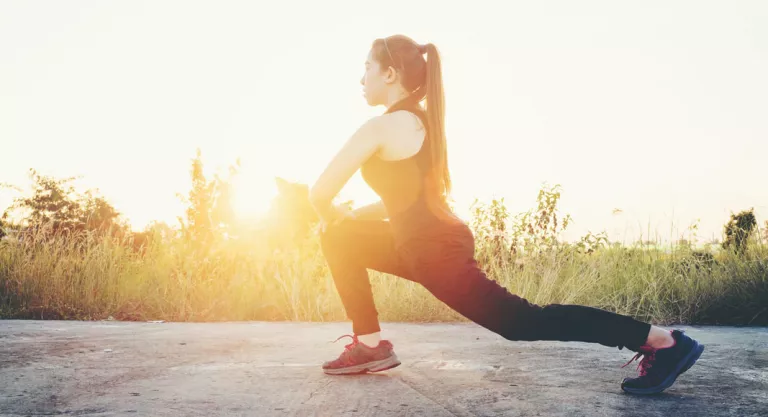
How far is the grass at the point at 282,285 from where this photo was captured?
5.55 metres

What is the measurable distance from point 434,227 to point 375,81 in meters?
0.60

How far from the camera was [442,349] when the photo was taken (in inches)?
133

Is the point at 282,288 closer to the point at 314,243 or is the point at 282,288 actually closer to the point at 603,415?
the point at 314,243

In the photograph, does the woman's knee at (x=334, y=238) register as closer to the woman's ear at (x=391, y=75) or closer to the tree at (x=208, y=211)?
the woman's ear at (x=391, y=75)

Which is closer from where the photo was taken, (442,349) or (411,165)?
(411,165)

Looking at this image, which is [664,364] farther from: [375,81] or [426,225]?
[375,81]

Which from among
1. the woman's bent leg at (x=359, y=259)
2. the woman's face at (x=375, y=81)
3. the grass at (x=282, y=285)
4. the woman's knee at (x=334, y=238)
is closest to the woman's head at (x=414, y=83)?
the woman's face at (x=375, y=81)

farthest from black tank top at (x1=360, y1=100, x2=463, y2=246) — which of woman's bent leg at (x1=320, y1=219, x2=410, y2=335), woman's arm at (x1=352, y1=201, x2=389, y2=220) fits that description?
woman's arm at (x1=352, y1=201, x2=389, y2=220)

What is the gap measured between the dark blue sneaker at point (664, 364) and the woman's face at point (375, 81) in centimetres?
130

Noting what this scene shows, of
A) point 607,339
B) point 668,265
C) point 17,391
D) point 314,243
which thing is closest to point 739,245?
point 668,265

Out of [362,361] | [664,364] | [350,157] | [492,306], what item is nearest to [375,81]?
[350,157]

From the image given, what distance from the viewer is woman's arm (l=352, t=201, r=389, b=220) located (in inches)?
103

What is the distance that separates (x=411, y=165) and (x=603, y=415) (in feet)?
3.29

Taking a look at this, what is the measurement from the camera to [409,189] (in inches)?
87.2
